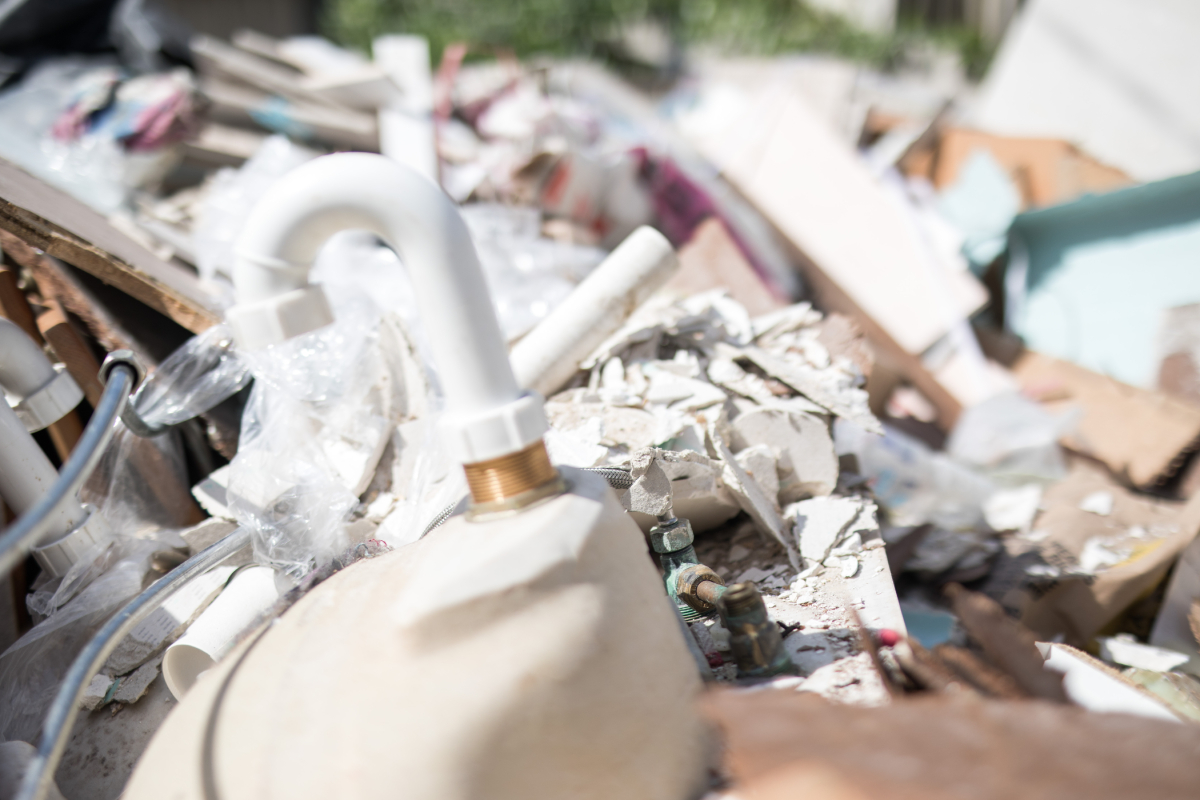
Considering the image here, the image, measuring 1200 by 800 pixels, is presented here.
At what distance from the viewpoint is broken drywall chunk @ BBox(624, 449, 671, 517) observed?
1664 millimetres

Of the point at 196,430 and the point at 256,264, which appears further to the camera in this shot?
the point at 196,430

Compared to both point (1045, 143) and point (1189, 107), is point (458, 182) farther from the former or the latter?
point (1189, 107)

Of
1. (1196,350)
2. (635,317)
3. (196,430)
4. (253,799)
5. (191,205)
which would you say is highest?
(191,205)

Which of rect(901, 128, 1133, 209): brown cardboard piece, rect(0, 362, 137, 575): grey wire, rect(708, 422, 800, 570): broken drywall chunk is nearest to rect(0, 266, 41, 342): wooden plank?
rect(0, 362, 137, 575): grey wire

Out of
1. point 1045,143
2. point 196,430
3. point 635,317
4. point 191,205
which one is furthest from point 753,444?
point 1045,143

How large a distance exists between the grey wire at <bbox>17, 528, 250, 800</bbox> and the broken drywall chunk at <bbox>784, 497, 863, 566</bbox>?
1.38 m

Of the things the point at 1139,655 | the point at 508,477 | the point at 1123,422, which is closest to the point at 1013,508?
the point at 1123,422

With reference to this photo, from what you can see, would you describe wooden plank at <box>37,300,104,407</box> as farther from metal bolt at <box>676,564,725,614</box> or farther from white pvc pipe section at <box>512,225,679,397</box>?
metal bolt at <box>676,564,725,614</box>

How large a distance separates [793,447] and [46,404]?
1795 millimetres

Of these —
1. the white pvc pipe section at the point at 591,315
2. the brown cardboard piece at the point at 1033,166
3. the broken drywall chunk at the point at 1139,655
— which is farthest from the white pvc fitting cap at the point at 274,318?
the brown cardboard piece at the point at 1033,166

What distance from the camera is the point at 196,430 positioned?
2113 millimetres

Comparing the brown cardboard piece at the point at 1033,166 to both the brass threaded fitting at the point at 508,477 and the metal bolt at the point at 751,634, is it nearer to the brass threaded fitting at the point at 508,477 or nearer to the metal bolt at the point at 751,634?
the metal bolt at the point at 751,634

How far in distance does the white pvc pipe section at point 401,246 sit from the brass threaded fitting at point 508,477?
0.08 meters

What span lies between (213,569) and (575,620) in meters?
1.10
